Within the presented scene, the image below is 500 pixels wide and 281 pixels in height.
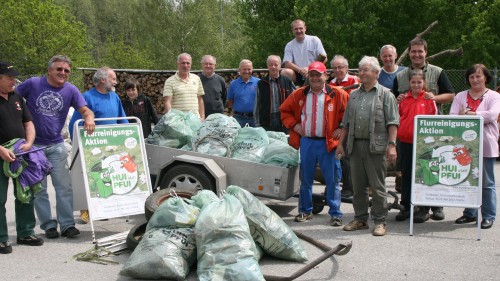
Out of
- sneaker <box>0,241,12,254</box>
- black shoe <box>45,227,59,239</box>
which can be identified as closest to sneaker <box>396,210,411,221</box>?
black shoe <box>45,227,59,239</box>

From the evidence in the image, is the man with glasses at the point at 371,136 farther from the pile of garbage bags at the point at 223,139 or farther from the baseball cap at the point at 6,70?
the baseball cap at the point at 6,70

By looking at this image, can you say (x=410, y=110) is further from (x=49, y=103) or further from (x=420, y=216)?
(x=49, y=103)

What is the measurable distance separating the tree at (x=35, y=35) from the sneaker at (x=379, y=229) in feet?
114

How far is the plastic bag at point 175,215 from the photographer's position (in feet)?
17.8

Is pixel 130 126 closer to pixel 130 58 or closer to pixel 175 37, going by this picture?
pixel 130 58

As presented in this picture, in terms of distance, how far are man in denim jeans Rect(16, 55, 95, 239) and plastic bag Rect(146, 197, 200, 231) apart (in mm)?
1630

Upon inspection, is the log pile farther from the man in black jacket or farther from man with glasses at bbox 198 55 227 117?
the man in black jacket

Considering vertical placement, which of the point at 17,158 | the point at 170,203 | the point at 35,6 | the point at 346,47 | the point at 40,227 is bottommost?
the point at 40,227

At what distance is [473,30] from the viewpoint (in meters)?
19.8

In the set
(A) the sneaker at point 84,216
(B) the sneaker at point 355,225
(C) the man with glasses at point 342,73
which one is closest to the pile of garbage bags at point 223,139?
(B) the sneaker at point 355,225

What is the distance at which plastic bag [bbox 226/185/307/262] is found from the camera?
18.0ft

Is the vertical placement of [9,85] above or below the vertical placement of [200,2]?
below

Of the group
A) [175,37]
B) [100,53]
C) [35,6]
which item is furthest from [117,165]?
[100,53]

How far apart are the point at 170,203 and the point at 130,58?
38.1 metres
